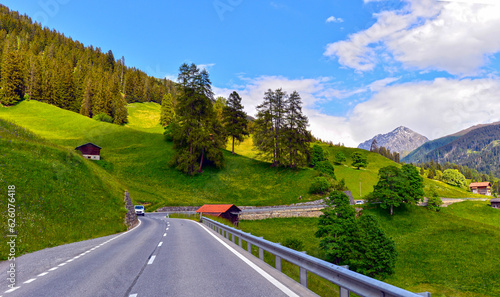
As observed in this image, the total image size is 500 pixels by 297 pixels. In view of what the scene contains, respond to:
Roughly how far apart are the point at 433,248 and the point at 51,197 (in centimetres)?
4942

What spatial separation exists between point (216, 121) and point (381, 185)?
3911 cm

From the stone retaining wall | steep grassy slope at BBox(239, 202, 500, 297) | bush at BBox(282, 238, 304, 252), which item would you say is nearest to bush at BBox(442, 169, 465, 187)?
steep grassy slope at BBox(239, 202, 500, 297)

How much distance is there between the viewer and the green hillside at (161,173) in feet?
176

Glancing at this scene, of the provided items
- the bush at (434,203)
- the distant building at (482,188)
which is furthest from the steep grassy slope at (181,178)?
the distant building at (482,188)

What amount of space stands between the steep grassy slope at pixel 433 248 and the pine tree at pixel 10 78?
302 ft

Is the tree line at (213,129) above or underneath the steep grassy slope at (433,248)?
Result: above

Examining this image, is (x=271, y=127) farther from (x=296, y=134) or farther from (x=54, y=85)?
(x=54, y=85)

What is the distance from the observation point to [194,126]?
58.1 m

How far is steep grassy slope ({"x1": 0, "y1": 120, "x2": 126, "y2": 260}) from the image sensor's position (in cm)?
1551

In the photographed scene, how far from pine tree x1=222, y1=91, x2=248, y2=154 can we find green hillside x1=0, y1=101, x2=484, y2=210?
6.39 m

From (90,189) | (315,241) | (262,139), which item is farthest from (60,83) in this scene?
(315,241)

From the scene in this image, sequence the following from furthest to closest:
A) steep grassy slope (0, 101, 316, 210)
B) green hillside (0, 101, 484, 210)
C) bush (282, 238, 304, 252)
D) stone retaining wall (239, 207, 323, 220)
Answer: green hillside (0, 101, 484, 210) < steep grassy slope (0, 101, 316, 210) < stone retaining wall (239, 207, 323, 220) < bush (282, 238, 304, 252)

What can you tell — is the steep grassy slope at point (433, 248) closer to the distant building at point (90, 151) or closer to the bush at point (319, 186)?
the bush at point (319, 186)

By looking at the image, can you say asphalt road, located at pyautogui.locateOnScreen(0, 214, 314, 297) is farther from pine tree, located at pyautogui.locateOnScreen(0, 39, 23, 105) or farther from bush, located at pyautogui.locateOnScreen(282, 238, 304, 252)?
pine tree, located at pyautogui.locateOnScreen(0, 39, 23, 105)
